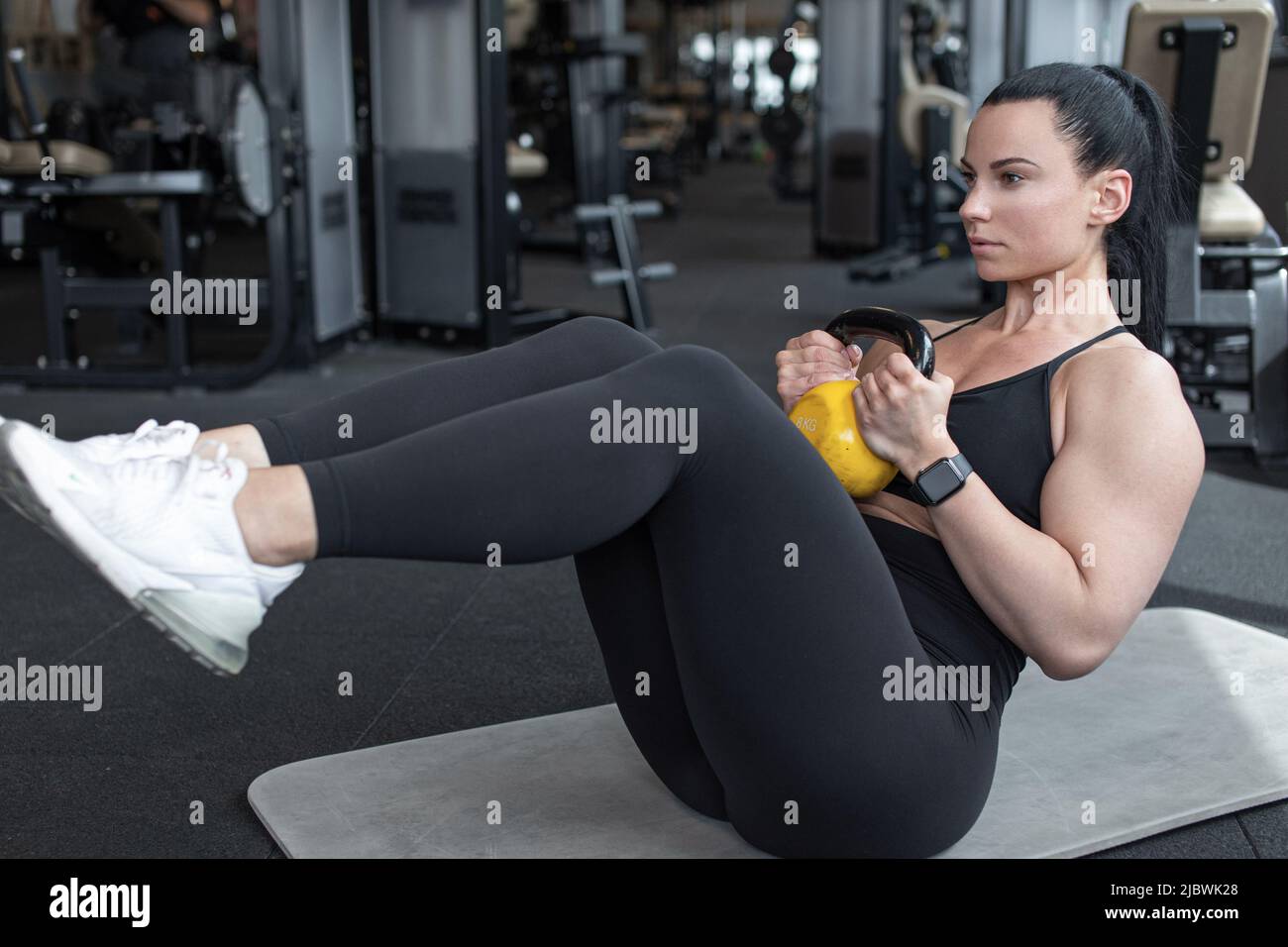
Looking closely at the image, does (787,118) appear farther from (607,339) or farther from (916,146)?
(607,339)

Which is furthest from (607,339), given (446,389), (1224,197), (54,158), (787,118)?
(787,118)

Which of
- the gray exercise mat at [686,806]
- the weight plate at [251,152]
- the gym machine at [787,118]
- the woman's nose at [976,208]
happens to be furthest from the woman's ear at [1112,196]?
the gym machine at [787,118]

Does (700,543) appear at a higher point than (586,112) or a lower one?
lower

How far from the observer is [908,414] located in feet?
3.90

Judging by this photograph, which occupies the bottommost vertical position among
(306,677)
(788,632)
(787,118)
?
(306,677)

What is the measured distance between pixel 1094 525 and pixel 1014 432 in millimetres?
136

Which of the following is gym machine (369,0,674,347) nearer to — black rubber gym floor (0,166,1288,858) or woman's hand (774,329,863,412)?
black rubber gym floor (0,166,1288,858)

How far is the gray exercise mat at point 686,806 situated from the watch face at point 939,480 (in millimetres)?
414

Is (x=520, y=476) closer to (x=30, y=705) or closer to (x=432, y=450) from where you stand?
(x=432, y=450)

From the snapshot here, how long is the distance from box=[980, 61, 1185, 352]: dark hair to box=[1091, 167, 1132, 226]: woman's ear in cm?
1

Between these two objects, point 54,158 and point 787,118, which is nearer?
point 54,158

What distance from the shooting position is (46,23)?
5812 mm

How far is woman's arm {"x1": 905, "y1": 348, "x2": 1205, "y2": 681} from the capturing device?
3.89ft
